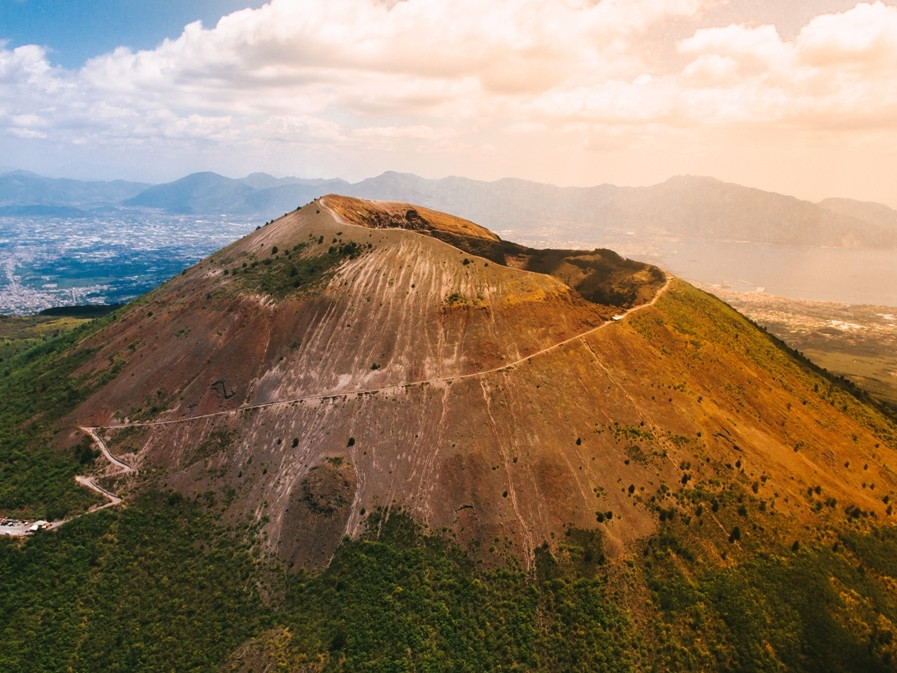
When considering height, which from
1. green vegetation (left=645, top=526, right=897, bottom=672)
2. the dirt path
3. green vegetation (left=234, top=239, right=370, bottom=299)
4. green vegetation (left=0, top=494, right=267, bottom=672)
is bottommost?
green vegetation (left=0, top=494, right=267, bottom=672)

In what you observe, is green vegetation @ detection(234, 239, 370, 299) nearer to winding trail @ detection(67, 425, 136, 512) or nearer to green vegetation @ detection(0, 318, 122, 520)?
green vegetation @ detection(0, 318, 122, 520)

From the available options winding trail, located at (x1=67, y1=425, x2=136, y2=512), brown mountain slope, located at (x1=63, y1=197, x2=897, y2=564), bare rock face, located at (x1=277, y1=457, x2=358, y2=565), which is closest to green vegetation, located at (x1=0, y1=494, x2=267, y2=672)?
winding trail, located at (x1=67, y1=425, x2=136, y2=512)

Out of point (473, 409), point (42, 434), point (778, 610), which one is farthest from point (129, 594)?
point (778, 610)

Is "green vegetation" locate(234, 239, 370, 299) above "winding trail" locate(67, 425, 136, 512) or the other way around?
A: above

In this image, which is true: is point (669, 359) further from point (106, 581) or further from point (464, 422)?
point (106, 581)

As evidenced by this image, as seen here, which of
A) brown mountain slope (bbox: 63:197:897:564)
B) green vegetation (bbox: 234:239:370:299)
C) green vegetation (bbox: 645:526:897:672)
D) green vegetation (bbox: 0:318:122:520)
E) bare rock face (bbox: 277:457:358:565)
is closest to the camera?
green vegetation (bbox: 645:526:897:672)

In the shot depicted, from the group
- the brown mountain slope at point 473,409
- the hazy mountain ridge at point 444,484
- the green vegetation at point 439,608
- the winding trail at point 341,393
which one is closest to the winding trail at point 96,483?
the winding trail at point 341,393

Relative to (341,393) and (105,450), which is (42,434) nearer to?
(105,450)

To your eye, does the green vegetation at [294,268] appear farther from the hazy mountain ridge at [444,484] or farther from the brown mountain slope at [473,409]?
the hazy mountain ridge at [444,484]

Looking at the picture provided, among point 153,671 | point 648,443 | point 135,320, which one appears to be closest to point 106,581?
point 153,671
